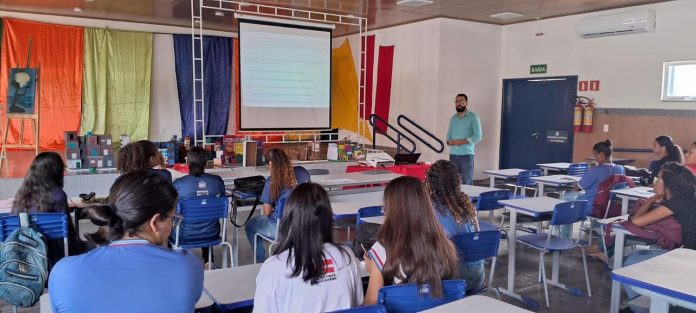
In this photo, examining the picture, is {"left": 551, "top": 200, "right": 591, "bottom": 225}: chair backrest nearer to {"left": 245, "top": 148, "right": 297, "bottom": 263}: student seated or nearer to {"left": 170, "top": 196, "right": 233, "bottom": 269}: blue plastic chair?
{"left": 245, "top": 148, "right": 297, "bottom": 263}: student seated

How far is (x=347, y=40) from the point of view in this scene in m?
11.0

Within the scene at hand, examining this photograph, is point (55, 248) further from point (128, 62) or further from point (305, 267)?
point (128, 62)

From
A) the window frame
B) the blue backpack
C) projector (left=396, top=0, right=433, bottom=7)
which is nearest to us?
the blue backpack

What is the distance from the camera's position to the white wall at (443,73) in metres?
9.21

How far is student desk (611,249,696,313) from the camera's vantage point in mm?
2234

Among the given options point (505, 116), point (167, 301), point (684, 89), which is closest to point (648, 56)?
point (684, 89)

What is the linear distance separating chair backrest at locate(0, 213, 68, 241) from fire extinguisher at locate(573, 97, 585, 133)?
7409 mm

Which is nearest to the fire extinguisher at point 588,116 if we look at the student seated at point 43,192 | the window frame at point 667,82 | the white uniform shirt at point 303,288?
the window frame at point 667,82

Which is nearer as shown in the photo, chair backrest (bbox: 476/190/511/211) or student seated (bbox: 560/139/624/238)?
chair backrest (bbox: 476/190/511/211)

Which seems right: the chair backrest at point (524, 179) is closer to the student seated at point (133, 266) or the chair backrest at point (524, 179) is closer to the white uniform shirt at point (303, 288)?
the white uniform shirt at point (303, 288)

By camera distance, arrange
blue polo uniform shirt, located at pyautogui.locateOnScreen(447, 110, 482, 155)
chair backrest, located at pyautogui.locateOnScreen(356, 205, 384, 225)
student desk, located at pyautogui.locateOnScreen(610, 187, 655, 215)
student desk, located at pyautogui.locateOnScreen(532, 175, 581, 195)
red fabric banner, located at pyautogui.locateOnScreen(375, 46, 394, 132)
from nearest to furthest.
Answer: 1. chair backrest, located at pyautogui.locateOnScreen(356, 205, 384, 225)
2. student desk, located at pyautogui.locateOnScreen(610, 187, 655, 215)
3. student desk, located at pyautogui.locateOnScreen(532, 175, 581, 195)
4. blue polo uniform shirt, located at pyautogui.locateOnScreen(447, 110, 482, 155)
5. red fabric banner, located at pyautogui.locateOnScreen(375, 46, 394, 132)

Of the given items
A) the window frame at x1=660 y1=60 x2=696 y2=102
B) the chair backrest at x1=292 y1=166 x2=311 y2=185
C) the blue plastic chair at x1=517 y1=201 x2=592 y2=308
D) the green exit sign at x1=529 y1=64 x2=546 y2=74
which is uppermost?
the green exit sign at x1=529 y1=64 x2=546 y2=74

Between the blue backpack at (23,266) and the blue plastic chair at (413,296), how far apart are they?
205cm

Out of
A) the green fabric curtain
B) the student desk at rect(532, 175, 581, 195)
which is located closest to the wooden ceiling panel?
the green fabric curtain
